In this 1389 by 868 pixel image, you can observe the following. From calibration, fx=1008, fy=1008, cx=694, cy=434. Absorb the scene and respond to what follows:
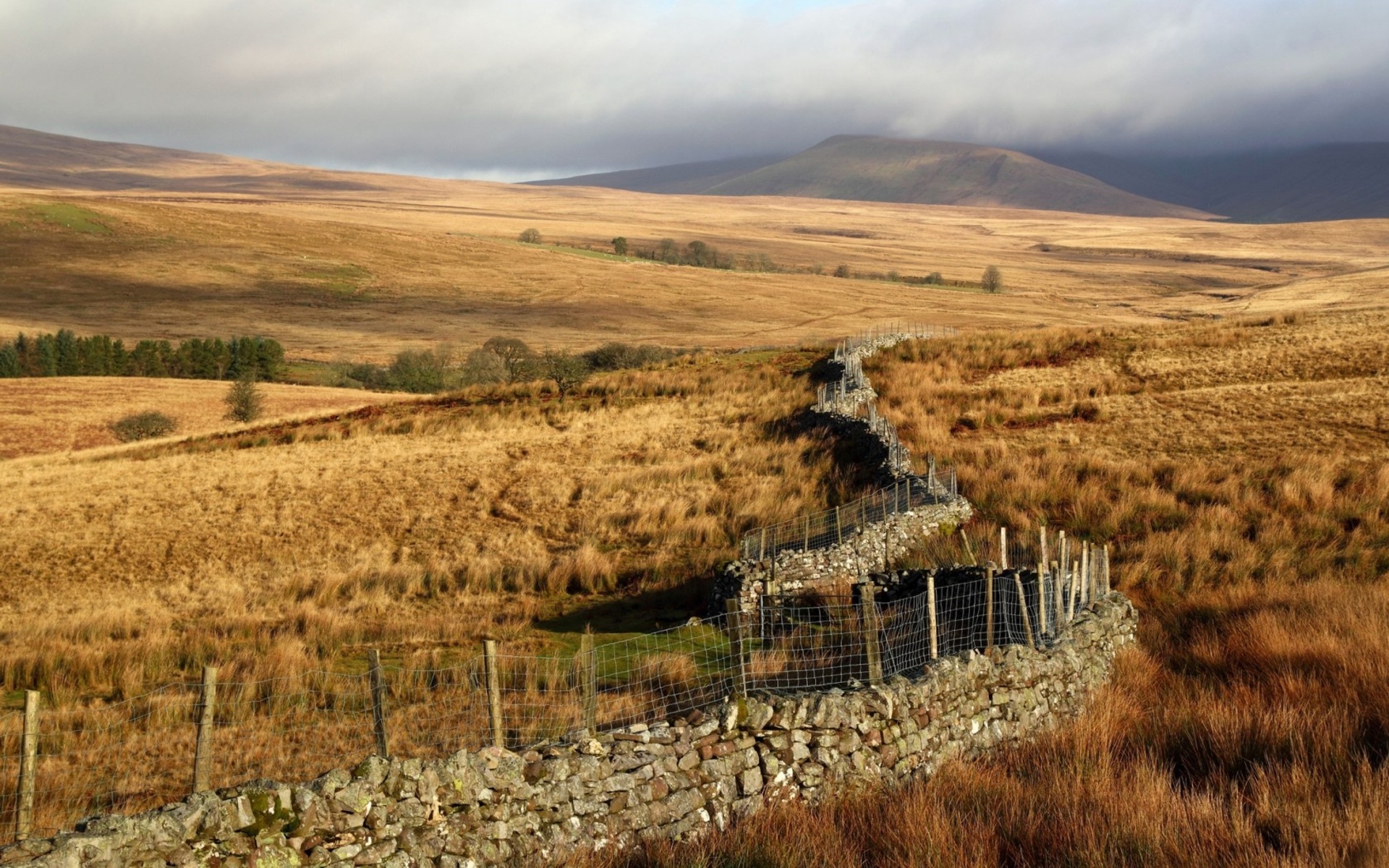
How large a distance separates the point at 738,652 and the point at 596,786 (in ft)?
17.7

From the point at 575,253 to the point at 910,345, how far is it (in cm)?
11514

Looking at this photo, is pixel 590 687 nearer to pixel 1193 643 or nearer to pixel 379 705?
pixel 379 705

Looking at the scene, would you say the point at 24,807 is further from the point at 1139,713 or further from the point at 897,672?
the point at 1139,713

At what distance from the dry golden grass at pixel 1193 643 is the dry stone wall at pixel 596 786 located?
1.45 ft

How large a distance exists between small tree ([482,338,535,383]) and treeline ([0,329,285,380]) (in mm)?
17180

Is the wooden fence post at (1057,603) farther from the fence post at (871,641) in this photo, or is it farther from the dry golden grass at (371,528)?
the dry golden grass at (371,528)

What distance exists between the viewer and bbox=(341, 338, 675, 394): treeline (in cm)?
5944

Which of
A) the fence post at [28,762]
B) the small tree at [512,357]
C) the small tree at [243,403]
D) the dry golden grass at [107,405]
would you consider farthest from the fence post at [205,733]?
the small tree at [243,403]

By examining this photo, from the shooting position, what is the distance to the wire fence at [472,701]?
8680 millimetres

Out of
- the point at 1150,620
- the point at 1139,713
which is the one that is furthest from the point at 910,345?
the point at 1139,713

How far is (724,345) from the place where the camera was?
83.4 m

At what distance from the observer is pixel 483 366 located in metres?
67.1

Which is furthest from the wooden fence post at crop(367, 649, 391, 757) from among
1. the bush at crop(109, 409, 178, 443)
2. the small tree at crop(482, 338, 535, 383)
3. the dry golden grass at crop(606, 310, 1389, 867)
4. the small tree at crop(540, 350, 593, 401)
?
the small tree at crop(482, 338, 535, 383)

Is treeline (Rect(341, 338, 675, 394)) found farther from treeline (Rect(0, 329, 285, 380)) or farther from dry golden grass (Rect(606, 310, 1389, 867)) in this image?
dry golden grass (Rect(606, 310, 1389, 867))
